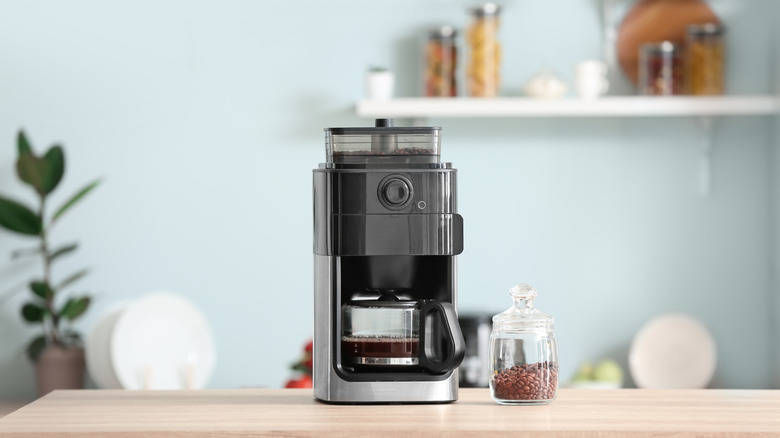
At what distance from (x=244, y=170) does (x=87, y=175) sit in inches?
17.9

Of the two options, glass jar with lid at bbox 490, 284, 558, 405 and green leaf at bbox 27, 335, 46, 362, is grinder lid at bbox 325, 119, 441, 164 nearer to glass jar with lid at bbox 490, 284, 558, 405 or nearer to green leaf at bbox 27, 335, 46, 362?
glass jar with lid at bbox 490, 284, 558, 405

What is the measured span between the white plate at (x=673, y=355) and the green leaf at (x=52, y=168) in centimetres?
169

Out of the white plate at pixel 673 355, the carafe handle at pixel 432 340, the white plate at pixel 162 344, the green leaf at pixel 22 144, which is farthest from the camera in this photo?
the white plate at pixel 673 355

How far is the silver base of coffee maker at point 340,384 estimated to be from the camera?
4.01 ft

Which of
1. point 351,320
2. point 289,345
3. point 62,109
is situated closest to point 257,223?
point 289,345

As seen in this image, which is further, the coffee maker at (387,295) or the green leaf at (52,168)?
the green leaf at (52,168)

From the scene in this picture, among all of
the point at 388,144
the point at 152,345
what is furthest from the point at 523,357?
the point at 152,345

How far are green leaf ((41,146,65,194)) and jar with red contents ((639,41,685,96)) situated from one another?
5.35 feet

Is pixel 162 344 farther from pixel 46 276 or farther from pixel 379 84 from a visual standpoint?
pixel 379 84

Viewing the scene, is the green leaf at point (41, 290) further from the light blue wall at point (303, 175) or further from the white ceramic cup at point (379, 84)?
the white ceramic cup at point (379, 84)

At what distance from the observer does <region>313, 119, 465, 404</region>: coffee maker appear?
122cm

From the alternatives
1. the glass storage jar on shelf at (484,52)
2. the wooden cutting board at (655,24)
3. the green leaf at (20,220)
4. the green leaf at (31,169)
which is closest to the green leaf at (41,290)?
the green leaf at (20,220)

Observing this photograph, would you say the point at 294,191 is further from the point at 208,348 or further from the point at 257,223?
the point at 208,348

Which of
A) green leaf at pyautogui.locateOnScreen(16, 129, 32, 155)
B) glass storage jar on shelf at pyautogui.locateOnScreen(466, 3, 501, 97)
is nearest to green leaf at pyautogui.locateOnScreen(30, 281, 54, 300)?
green leaf at pyautogui.locateOnScreen(16, 129, 32, 155)
